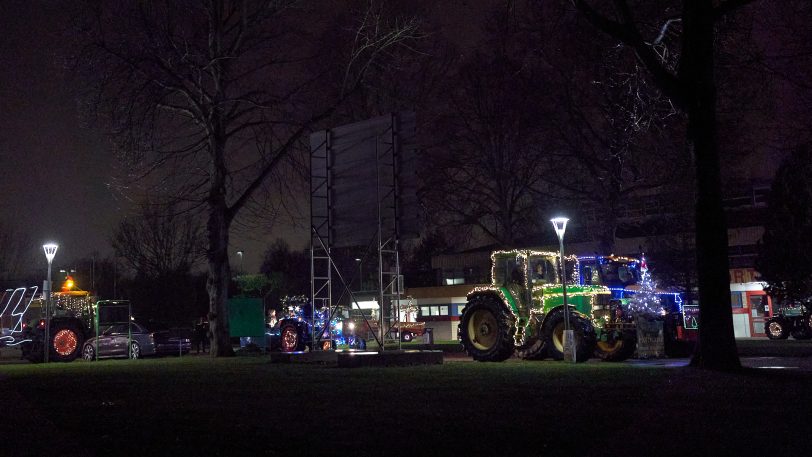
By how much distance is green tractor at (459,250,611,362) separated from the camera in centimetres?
2002

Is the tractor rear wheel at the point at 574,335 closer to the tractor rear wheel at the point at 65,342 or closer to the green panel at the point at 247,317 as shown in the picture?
the tractor rear wheel at the point at 65,342

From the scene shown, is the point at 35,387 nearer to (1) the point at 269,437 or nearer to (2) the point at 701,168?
(1) the point at 269,437

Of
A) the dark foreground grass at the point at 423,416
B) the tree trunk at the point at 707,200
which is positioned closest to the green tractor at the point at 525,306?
the tree trunk at the point at 707,200

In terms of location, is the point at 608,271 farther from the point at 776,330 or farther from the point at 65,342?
the point at 776,330

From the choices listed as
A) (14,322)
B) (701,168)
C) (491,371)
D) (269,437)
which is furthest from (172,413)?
(14,322)

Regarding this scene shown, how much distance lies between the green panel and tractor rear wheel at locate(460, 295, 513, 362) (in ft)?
46.1

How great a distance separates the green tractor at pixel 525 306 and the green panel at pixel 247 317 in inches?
558

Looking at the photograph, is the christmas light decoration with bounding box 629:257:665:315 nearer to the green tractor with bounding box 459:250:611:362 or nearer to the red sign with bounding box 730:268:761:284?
the green tractor with bounding box 459:250:611:362

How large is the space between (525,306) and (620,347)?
2.51 m

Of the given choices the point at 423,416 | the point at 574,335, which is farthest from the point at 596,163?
the point at 423,416

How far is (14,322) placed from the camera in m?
29.9

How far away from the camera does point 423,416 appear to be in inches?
314

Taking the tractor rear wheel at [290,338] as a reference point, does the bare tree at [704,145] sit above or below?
above

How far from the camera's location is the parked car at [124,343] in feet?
91.8
